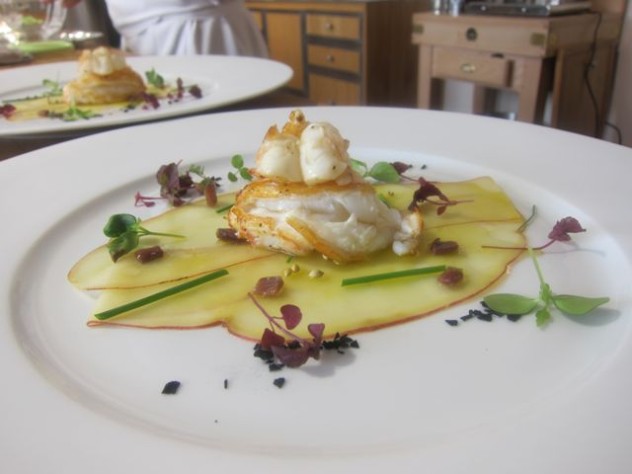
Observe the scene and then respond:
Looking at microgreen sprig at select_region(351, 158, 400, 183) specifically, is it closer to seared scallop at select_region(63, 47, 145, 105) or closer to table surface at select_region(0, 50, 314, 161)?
table surface at select_region(0, 50, 314, 161)

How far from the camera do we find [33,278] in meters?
0.87

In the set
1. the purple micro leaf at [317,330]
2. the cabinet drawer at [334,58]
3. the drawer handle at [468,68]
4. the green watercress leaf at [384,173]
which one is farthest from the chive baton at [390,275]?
the cabinet drawer at [334,58]

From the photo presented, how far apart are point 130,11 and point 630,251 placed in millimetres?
3088

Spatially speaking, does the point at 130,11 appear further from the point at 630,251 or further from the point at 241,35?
the point at 630,251

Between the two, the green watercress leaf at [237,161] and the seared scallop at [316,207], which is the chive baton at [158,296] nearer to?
the seared scallop at [316,207]

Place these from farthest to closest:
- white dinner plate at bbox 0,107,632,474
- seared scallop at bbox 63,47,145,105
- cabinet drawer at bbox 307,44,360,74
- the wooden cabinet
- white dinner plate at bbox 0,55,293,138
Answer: cabinet drawer at bbox 307,44,360,74, the wooden cabinet, seared scallop at bbox 63,47,145,105, white dinner plate at bbox 0,55,293,138, white dinner plate at bbox 0,107,632,474

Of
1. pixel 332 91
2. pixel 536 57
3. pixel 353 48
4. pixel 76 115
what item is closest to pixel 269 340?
pixel 76 115

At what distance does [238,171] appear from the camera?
1.27m

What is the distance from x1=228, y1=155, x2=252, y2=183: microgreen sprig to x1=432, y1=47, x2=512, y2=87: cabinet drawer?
2067mm

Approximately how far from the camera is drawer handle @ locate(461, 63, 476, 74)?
3.07 m

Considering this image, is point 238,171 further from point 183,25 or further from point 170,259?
Answer: point 183,25

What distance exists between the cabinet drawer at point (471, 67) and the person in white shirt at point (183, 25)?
1.15m

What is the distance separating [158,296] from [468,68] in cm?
275

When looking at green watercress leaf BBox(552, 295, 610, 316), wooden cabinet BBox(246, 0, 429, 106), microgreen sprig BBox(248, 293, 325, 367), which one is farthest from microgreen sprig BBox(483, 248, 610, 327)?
wooden cabinet BBox(246, 0, 429, 106)
